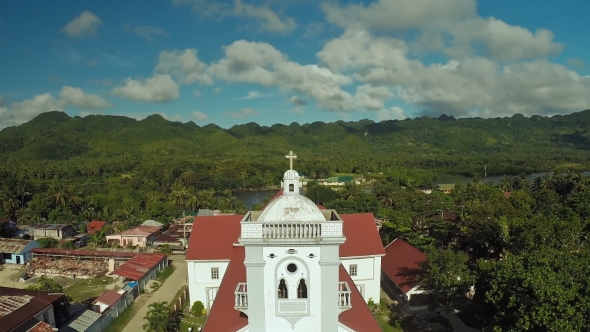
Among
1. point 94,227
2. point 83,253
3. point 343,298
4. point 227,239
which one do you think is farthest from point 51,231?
point 343,298

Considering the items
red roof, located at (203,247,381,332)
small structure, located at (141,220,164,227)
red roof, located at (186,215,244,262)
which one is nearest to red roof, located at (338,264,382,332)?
red roof, located at (203,247,381,332)

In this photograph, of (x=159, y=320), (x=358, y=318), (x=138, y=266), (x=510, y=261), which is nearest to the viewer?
(x=358, y=318)

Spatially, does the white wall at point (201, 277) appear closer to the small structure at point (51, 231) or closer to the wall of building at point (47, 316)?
the wall of building at point (47, 316)

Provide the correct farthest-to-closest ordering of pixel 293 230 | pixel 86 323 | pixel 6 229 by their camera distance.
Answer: pixel 6 229, pixel 86 323, pixel 293 230

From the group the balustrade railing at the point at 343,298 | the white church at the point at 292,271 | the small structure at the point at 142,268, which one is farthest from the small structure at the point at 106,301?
the balustrade railing at the point at 343,298

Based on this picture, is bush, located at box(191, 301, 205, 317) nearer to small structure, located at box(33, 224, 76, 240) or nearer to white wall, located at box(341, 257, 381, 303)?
white wall, located at box(341, 257, 381, 303)

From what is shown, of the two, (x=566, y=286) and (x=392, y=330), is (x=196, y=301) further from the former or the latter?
(x=566, y=286)

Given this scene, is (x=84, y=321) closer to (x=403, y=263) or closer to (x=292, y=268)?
(x=292, y=268)
